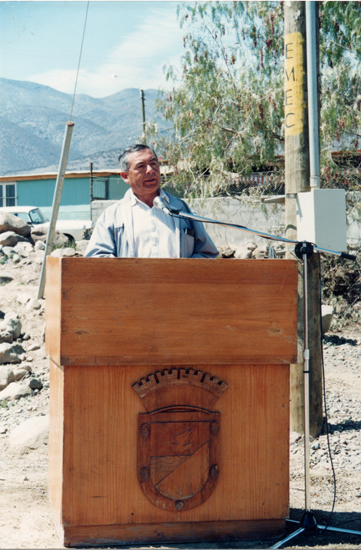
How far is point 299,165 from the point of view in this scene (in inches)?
192

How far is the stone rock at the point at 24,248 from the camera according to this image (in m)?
11.7

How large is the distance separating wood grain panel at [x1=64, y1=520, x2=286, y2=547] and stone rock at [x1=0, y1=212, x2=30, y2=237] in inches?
432

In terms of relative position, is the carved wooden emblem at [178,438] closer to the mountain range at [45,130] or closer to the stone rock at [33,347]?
the stone rock at [33,347]

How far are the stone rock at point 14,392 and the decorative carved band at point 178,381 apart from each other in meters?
4.01

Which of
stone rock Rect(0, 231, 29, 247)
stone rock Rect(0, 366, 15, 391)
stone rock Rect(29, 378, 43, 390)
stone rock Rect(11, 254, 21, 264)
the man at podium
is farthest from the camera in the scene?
stone rock Rect(0, 231, 29, 247)

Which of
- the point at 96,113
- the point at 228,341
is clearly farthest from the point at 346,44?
the point at 96,113

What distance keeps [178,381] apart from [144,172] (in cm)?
116

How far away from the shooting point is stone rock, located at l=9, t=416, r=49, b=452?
5.16 m

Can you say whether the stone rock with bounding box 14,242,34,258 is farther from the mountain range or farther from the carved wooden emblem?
the mountain range

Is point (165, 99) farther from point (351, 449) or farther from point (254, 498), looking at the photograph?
point (254, 498)

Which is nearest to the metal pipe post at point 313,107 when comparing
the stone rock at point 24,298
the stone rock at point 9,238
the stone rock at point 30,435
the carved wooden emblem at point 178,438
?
the carved wooden emblem at point 178,438

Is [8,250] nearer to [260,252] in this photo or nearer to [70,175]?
[260,252]

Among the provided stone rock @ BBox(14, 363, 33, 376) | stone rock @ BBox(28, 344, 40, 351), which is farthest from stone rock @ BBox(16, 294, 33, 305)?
stone rock @ BBox(14, 363, 33, 376)

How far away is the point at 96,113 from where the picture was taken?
15388 centimetres
